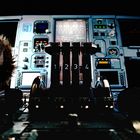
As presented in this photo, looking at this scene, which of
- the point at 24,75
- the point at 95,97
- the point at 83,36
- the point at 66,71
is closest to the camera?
the point at 95,97

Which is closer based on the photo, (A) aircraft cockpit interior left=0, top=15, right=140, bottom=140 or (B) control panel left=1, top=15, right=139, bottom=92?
(A) aircraft cockpit interior left=0, top=15, right=140, bottom=140

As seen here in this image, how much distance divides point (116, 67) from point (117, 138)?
3074mm

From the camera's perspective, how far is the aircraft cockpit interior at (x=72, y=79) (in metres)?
2.49

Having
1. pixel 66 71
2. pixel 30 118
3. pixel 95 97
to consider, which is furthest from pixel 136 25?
pixel 30 118

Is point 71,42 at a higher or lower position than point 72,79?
higher

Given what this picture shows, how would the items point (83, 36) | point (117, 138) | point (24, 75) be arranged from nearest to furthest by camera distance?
point (117, 138)
point (24, 75)
point (83, 36)

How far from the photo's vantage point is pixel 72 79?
3.41 metres

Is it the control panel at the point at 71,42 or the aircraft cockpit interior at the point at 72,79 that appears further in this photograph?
the control panel at the point at 71,42

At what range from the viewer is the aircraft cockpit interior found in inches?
98.0

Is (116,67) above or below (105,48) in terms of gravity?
below

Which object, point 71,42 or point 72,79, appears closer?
point 72,79
